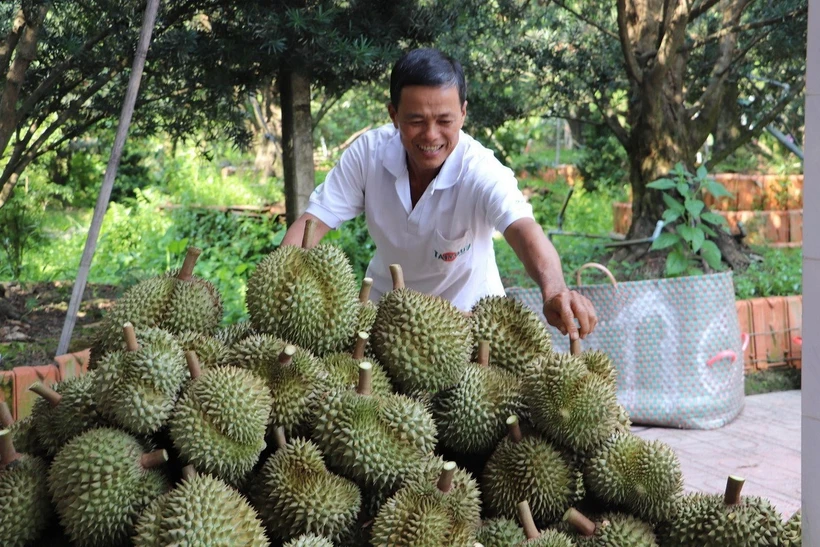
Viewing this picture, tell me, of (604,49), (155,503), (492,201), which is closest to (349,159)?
(492,201)

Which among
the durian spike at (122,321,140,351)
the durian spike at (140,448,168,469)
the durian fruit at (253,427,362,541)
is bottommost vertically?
the durian fruit at (253,427,362,541)

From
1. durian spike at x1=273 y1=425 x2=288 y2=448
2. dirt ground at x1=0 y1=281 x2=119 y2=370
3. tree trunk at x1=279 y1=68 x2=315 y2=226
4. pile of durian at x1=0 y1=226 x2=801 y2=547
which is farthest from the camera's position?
tree trunk at x1=279 y1=68 x2=315 y2=226

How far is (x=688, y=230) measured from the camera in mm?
5078

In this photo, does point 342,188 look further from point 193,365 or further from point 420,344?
point 193,365

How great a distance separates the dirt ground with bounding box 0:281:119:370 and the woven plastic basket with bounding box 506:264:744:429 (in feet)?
7.71

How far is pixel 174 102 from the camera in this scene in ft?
14.6

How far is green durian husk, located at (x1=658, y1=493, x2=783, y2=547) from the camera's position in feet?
4.80

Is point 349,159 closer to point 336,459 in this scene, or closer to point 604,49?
point 336,459

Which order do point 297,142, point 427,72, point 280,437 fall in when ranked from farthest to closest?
point 297,142
point 427,72
point 280,437

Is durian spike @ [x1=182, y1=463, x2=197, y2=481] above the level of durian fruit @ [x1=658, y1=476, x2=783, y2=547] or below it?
above

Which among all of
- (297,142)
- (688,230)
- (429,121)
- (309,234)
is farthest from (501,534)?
A: (688,230)

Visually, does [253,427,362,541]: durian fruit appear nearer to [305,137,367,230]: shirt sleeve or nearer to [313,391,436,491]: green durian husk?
[313,391,436,491]: green durian husk

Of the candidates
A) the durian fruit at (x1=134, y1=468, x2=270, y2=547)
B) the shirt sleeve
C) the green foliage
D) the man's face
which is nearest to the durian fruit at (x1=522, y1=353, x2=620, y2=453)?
the durian fruit at (x1=134, y1=468, x2=270, y2=547)

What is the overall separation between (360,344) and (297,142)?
2.85 m
